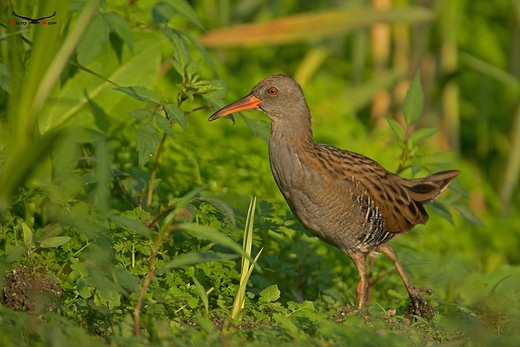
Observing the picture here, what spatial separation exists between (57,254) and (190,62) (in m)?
1.04

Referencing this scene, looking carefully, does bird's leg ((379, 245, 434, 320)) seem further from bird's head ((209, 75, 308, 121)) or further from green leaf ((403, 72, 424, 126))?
bird's head ((209, 75, 308, 121))

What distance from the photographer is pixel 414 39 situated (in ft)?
25.5

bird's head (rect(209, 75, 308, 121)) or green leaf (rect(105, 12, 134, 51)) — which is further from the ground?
green leaf (rect(105, 12, 134, 51))

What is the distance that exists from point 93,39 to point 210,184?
1.19 meters

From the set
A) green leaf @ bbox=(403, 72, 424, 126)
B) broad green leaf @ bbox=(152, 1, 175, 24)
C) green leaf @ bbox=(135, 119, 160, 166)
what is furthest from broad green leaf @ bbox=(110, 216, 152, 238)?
green leaf @ bbox=(403, 72, 424, 126)

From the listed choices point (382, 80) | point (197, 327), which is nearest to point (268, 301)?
point (197, 327)

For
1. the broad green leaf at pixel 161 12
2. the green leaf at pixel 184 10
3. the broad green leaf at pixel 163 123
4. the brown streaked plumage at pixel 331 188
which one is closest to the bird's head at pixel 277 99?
the brown streaked plumage at pixel 331 188

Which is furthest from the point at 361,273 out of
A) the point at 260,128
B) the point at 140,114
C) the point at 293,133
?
the point at 140,114

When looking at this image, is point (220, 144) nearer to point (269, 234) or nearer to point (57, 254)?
point (269, 234)

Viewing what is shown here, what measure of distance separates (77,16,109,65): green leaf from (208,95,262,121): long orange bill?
0.61m

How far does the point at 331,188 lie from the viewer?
16.0 ft

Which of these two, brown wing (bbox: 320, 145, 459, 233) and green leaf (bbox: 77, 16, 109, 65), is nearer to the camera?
green leaf (bbox: 77, 16, 109, 65)

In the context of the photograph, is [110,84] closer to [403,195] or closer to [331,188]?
[331,188]

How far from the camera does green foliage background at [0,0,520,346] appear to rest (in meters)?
3.92
